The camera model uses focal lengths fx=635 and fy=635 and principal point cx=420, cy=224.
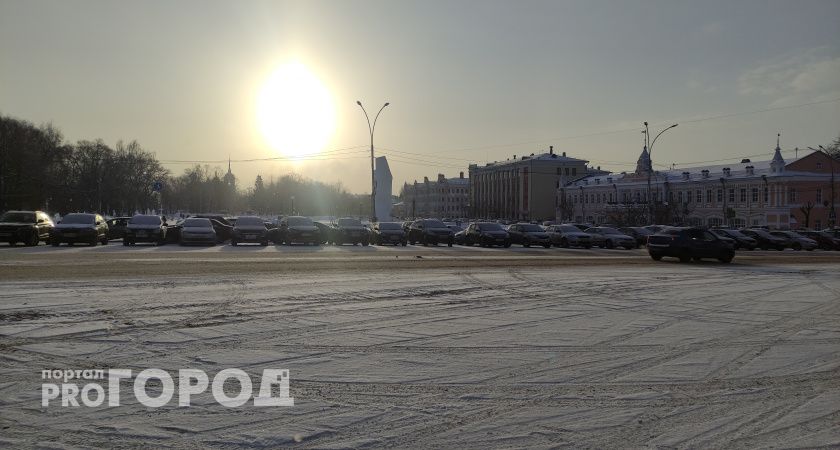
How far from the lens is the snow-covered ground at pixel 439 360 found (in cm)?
526

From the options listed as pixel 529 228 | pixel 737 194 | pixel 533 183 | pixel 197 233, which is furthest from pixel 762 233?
pixel 533 183

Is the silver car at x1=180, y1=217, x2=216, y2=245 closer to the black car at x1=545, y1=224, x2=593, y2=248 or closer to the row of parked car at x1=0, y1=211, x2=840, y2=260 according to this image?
the row of parked car at x1=0, y1=211, x2=840, y2=260

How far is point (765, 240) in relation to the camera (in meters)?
46.7

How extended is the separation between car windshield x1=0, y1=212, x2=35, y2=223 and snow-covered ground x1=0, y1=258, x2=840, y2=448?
1856 centimetres

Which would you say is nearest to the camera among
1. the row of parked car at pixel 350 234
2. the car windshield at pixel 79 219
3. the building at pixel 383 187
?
A: the row of parked car at pixel 350 234

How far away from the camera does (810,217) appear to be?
75.6m

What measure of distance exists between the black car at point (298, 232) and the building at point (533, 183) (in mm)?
93223

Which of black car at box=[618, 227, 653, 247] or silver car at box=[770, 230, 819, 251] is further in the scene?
black car at box=[618, 227, 653, 247]

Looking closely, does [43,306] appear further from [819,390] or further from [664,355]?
[819,390]

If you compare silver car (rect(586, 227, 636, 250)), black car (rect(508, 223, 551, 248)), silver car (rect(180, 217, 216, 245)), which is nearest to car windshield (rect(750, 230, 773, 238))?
silver car (rect(586, 227, 636, 250))

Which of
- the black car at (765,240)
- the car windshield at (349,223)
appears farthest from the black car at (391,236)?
the black car at (765,240)

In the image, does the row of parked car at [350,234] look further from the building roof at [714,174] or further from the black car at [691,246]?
the building roof at [714,174]

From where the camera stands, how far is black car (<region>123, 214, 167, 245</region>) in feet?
104

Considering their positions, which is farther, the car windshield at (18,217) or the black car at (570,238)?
the black car at (570,238)
